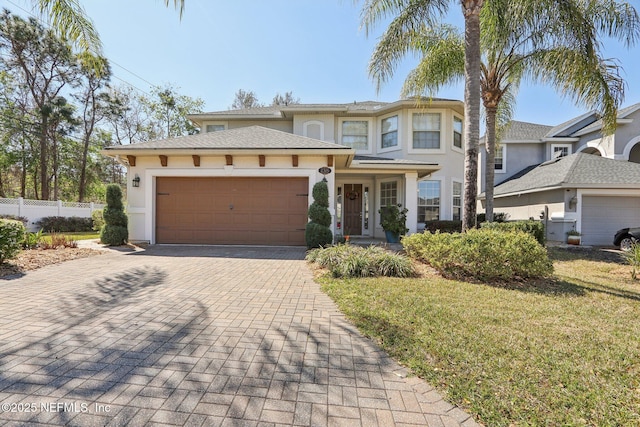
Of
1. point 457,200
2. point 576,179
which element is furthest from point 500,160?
point 457,200

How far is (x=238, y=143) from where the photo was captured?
982 centimetres

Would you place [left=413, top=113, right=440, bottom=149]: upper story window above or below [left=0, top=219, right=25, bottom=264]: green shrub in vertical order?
above

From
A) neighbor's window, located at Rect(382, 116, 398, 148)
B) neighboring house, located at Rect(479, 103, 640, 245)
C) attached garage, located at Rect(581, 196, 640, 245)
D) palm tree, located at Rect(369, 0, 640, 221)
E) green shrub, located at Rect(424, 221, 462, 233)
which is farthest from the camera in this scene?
neighbor's window, located at Rect(382, 116, 398, 148)

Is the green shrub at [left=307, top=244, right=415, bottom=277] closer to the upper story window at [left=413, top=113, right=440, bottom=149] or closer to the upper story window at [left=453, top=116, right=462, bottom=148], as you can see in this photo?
the upper story window at [left=413, top=113, right=440, bottom=149]

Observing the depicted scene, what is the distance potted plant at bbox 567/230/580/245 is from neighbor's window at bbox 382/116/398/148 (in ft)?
25.5

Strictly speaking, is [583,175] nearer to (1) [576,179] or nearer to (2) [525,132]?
(1) [576,179]

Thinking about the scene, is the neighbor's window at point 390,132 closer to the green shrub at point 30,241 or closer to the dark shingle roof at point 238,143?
the dark shingle roof at point 238,143

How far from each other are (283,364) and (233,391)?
1.67ft

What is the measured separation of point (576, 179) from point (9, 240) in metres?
17.6

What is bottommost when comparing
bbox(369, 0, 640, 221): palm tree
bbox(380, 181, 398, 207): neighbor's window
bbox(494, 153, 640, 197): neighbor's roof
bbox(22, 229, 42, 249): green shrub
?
bbox(22, 229, 42, 249): green shrub

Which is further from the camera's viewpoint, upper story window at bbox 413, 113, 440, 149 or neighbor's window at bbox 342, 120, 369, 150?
neighbor's window at bbox 342, 120, 369, 150

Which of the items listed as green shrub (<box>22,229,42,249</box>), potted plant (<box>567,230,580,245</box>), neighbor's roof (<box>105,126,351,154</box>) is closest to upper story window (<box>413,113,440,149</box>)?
neighbor's roof (<box>105,126,351,154</box>)

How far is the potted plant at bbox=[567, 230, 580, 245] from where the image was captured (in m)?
11.5

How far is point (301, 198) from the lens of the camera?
9836 millimetres
